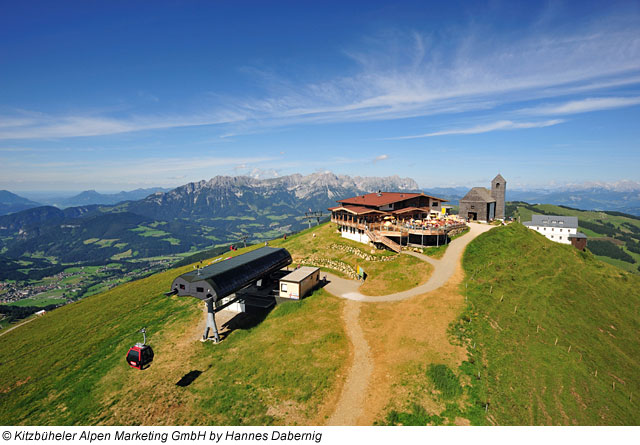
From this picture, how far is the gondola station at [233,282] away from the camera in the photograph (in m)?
32.6

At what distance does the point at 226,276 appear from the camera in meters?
35.7

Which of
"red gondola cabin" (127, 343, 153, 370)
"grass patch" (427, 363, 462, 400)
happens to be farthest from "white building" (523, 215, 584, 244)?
"red gondola cabin" (127, 343, 153, 370)

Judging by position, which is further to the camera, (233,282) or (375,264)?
(375,264)

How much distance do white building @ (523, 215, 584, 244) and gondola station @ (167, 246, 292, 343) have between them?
385 ft

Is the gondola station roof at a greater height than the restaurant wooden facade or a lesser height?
lesser

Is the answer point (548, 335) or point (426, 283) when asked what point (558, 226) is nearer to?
point (548, 335)

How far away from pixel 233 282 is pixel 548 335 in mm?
41460

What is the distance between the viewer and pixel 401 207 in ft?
229

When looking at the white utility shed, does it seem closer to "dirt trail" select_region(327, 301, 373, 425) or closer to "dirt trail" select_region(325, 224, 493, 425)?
"dirt trail" select_region(325, 224, 493, 425)

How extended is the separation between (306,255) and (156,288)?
34842mm

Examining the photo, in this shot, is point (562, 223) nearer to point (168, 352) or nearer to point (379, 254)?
point (379, 254)

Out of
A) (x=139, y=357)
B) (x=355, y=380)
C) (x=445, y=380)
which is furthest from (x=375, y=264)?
(x=139, y=357)

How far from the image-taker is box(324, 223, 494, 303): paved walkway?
4084 cm
